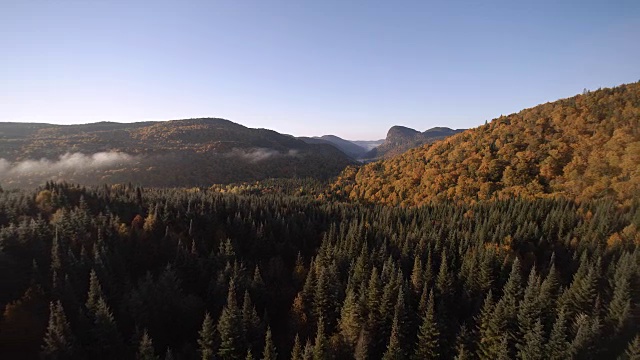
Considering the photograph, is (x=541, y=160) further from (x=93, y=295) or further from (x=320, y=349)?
(x=93, y=295)

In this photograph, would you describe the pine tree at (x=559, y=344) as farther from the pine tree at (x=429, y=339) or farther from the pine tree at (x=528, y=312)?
the pine tree at (x=429, y=339)

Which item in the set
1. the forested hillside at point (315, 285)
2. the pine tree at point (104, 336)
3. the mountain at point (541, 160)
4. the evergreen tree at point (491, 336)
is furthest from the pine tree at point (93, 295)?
the mountain at point (541, 160)

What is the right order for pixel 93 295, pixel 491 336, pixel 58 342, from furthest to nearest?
pixel 93 295 → pixel 491 336 → pixel 58 342

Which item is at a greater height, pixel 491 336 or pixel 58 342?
pixel 491 336

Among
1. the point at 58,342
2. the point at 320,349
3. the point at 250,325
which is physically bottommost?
the point at 250,325

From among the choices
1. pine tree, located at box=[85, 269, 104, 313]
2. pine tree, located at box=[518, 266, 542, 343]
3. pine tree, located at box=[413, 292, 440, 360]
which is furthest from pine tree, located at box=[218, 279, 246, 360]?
pine tree, located at box=[518, 266, 542, 343]

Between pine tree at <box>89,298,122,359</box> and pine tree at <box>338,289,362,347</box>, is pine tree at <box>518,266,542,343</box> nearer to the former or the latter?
pine tree at <box>338,289,362,347</box>

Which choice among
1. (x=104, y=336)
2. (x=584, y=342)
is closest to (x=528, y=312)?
(x=584, y=342)
